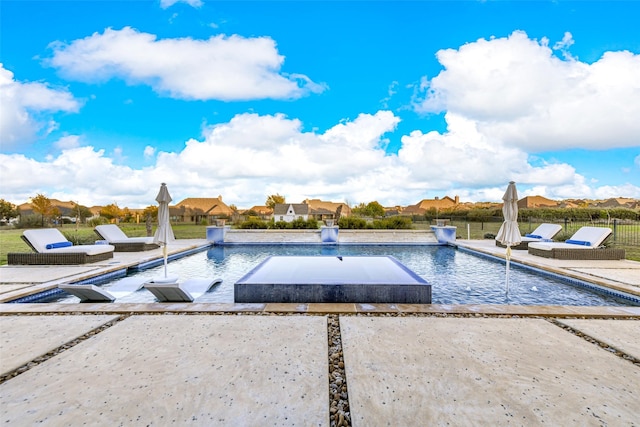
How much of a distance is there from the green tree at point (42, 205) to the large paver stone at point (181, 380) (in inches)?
1128

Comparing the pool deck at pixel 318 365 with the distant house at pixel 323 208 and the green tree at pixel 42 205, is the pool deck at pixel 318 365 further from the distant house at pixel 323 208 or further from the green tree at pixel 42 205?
the distant house at pixel 323 208

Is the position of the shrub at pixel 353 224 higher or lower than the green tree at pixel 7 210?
lower

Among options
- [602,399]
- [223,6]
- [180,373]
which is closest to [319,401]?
[180,373]

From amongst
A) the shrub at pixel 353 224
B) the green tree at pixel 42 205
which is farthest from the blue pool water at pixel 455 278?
the green tree at pixel 42 205

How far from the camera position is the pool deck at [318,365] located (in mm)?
1978

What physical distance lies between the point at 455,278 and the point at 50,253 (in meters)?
9.41

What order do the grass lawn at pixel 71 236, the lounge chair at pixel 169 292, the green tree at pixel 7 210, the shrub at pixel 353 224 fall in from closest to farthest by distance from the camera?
the lounge chair at pixel 169 292 → the grass lawn at pixel 71 236 → the shrub at pixel 353 224 → the green tree at pixel 7 210

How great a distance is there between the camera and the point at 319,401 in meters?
2.09

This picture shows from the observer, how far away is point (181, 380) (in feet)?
7.66

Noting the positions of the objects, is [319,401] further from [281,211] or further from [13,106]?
[281,211]

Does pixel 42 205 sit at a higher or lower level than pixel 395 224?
higher

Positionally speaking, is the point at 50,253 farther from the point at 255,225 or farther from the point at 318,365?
the point at 255,225

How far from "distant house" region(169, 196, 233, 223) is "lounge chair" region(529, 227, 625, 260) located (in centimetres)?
4632

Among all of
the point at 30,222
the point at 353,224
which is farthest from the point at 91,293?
the point at 30,222
